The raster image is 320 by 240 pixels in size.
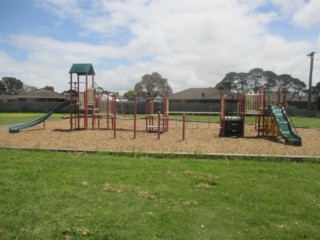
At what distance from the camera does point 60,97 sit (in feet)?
220

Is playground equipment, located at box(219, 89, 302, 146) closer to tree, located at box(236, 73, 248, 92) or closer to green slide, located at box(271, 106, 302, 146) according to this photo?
green slide, located at box(271, 106, 302, 146)

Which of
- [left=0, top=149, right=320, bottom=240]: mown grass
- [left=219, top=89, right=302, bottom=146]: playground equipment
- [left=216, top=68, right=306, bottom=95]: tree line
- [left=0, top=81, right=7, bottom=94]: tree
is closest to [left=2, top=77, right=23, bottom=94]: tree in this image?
[left=0, top=81, right=7, bottom=94]: tree

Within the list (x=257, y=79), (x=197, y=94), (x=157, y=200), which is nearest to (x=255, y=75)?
(x=257, y=79)

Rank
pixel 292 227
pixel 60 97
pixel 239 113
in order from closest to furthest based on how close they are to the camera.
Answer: pixel 292 227
pixel 239 113
pixel 60 97

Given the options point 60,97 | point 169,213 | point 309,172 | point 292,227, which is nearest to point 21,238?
point 169,213

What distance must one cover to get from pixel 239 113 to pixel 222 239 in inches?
473

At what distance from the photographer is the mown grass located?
157 inches

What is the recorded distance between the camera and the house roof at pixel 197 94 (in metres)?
61.1

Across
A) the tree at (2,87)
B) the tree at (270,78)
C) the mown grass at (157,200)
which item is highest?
the tree at (270,78)

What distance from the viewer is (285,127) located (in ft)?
44.2

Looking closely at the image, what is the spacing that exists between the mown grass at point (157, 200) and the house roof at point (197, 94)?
53.7 m

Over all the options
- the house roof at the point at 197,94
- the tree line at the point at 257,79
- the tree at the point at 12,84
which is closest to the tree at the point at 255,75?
the tree line at the point at 257,79

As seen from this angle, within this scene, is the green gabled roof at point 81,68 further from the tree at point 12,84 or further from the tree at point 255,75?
the tree at point 12,84

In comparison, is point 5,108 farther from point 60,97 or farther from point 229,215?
point 229,215
